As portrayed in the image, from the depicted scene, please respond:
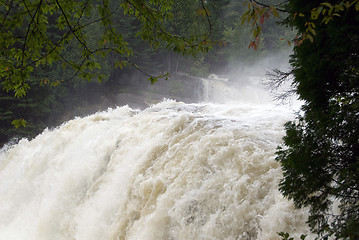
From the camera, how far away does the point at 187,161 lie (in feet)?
18.0

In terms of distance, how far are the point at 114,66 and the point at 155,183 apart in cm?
1707

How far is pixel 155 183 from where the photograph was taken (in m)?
5.53

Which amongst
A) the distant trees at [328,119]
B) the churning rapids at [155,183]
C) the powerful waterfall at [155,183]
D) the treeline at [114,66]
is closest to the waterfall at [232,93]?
the treeline at [114,66]

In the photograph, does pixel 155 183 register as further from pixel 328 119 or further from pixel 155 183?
pixel 328 119

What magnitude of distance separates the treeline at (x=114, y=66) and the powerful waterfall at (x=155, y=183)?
5.49 m

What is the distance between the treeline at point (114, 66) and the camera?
738 inches

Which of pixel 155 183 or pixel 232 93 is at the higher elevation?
pixel 232 93

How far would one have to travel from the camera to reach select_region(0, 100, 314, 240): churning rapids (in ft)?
13.8

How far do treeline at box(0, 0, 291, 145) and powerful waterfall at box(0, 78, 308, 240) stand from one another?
5486 mm

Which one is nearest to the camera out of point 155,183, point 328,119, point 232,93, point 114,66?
point 328,119

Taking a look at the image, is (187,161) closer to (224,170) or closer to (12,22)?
(224,170)

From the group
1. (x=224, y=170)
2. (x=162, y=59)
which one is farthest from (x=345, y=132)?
(x=162, y=59)

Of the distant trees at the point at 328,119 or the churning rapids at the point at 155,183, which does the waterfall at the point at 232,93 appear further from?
the distant trees at the point at 328,119

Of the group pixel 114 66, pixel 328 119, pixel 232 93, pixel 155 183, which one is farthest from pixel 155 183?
pixel 232 93
